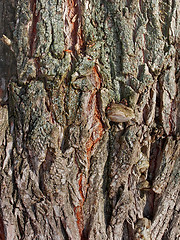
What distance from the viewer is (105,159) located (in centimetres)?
172

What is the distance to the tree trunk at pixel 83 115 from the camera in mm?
1654

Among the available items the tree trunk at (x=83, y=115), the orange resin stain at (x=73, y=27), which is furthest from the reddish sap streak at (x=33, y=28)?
the orange resin stain at (x=73, y=27)

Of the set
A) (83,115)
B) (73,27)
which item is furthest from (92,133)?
(73,27)

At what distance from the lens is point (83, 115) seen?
166 centimetres

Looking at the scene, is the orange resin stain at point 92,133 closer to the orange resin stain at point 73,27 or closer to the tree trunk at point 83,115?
the tree trunk at point 83,115

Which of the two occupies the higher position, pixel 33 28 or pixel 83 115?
pixel 33 28

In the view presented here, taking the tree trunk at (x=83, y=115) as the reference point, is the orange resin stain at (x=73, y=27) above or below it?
above

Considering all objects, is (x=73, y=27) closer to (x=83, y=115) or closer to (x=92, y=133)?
(x=83, y=115)

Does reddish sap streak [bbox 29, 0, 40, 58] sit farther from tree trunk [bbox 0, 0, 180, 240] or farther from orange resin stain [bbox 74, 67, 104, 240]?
orange resin stain [bbox 74, 67, 104, 240]

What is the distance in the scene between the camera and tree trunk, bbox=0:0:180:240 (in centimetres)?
165

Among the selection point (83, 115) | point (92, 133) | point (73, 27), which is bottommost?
point (92, 133)

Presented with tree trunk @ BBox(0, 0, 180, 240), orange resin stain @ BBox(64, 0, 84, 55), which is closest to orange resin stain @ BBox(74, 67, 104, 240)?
tree trunk @ BBox(0, 0, 180, 240)

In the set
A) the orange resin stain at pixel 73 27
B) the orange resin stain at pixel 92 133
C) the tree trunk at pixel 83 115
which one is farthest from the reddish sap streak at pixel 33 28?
the orange resin stain at pixel 92 133

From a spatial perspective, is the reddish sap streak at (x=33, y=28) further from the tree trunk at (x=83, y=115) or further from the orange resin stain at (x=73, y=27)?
the orange resin stain at (x=73, y=27)
